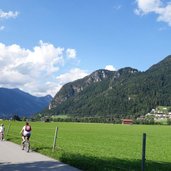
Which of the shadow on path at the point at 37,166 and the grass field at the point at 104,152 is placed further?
the grass field at the point at 104,152

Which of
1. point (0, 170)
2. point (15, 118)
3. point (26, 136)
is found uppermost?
point (15, 118)

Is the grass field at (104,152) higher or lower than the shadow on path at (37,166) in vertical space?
higher

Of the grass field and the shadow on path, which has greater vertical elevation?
the grass field

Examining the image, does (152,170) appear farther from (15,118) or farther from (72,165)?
(15,118)

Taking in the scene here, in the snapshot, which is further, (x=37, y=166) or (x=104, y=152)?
(x=104, y=152)

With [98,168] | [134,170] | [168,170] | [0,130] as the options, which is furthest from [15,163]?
[0,130]

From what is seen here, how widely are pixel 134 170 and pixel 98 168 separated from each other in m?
1.33

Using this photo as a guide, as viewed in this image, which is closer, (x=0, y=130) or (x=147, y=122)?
(x=0, y=130)

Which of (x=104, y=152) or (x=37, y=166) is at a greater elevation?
(x=104, y=152)

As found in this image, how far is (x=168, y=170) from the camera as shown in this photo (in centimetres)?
1784

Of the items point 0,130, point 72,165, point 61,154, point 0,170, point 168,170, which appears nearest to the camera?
point 0,170

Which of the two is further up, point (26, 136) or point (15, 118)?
point (15, 118)

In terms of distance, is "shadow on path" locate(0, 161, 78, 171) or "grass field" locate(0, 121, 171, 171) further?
"grass field" locate(0, 121, 171, 171)

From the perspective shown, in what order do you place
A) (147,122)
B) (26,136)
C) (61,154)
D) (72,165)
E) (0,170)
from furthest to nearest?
1. (147,122)
2. (26,136)
3. (61,154)
4. (72,165)
5. (0,170)
